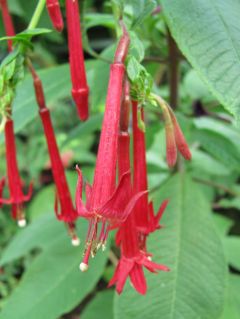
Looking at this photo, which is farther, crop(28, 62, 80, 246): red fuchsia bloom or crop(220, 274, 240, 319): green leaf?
crop(220, 274, 240, 319): green leaf

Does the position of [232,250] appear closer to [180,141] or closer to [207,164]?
[207,164]

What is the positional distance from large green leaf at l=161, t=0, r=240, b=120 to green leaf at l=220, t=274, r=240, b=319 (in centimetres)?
68

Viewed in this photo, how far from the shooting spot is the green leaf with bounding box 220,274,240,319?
41.4 inches

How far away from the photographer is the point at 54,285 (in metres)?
0.97

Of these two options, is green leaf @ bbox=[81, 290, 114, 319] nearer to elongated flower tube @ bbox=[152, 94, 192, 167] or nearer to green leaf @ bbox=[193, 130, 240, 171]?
green leaf @ bbox=[193, 130, 240, 171]

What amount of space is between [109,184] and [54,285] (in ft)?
1.73

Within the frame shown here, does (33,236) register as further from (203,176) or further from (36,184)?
(36,184)

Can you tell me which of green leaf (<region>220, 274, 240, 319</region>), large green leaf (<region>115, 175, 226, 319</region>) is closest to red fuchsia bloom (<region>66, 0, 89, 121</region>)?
large green leaf (<region>115, 175, 226, 319</region>)

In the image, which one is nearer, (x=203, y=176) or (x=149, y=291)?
(x=149, y=291)

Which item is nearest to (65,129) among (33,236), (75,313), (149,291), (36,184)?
(36,184)

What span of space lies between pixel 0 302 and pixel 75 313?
0.92 ft

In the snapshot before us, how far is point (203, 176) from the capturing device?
1635mm

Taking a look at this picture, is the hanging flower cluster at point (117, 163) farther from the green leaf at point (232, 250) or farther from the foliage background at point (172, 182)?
the green leaf at point (232, 250)

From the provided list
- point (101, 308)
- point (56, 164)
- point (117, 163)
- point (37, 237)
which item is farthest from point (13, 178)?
point (101, 308)
